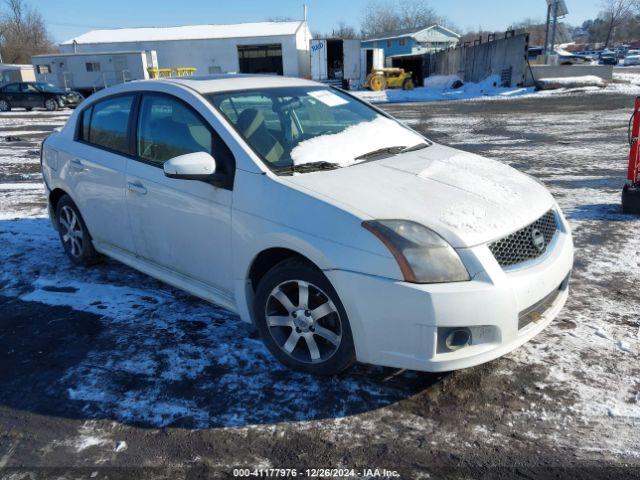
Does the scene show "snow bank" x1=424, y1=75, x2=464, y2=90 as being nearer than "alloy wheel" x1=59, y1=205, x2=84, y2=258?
No

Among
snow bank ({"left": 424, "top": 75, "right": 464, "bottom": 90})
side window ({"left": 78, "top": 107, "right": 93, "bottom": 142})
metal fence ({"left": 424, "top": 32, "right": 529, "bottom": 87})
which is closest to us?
side window ({"left": 78, "top": 107, "right": 93, "bottom": 142})

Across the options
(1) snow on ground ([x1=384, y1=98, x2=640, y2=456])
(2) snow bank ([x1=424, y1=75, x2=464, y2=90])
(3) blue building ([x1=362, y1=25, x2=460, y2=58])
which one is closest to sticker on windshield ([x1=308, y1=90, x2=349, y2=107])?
(1) snow on ground ([x1=384, y1=98, x2=640, y2=456])

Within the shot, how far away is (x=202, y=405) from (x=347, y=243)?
4.00 ft

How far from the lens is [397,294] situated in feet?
8.60

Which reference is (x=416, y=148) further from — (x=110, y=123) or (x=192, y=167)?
(x=110, y=123)

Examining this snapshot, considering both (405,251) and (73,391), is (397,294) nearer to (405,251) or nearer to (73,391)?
(405,251)

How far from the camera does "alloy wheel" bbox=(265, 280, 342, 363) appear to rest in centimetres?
296

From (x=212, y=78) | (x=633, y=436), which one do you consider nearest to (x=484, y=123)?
(x=212, y=78)

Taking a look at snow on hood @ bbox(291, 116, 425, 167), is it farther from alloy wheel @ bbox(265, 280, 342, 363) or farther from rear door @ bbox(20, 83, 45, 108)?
rear door @ bbox(20, 83, 45, 108)

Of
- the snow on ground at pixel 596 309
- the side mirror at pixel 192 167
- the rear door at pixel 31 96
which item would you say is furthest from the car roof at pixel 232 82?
the rear door at pixel 31 96

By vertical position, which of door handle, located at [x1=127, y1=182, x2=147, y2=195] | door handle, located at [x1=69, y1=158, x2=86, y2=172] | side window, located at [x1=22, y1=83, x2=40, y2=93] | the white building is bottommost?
door handle, located at [x1=127, y1=182, x2=147, y2=195]

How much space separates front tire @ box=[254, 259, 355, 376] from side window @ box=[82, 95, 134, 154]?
1851mm

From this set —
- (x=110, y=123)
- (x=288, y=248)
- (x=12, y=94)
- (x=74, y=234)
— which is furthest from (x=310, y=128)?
(x=12, y=94)

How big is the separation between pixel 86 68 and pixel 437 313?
39023mm
